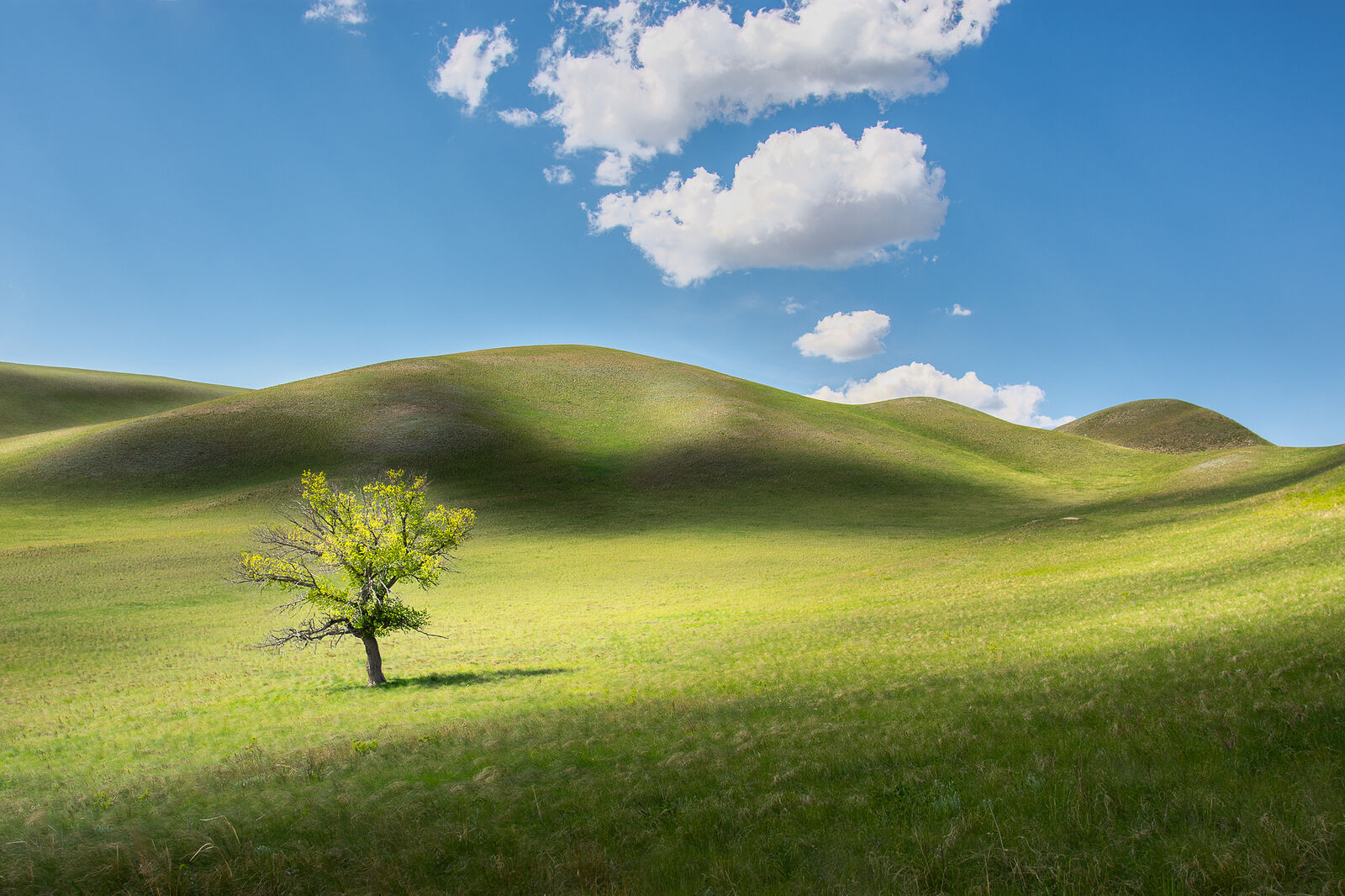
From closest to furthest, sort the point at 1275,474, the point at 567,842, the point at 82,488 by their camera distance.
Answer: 1. the point at 567,842
2. the point at 1275,474
3. the point at 82,488

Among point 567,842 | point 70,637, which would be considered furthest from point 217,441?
point 567,842

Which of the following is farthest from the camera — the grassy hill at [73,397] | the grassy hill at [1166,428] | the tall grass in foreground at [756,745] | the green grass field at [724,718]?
the grassy hill at [1166,428]

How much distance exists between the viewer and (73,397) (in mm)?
148250

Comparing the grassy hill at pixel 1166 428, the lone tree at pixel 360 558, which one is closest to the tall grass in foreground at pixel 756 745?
the lone tree at pixel 360 558

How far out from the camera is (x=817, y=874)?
20.5ft

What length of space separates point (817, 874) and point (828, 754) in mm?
3992

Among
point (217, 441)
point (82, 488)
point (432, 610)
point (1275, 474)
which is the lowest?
point (432, 610)

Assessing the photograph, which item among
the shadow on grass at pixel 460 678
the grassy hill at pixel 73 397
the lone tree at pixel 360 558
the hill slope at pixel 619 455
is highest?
the grassy hill at pixel 73 397

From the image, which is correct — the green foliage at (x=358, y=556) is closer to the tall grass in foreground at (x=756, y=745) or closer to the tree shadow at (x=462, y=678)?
the tree shadow at (x=462, y=678)

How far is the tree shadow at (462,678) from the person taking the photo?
23438mm

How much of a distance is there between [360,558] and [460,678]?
552 cm

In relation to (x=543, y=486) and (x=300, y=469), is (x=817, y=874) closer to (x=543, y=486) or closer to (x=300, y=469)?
(x=543, y=486)

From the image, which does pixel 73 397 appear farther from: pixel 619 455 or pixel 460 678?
pixel 460 678

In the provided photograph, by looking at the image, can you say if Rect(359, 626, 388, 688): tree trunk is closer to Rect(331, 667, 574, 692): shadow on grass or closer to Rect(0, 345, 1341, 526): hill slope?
Rect(331, 667, 574, 692): shadow on grass
